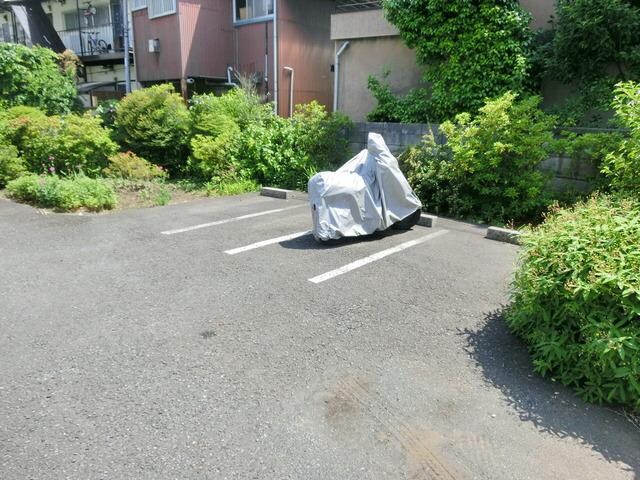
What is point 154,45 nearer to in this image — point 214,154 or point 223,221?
point 214,154

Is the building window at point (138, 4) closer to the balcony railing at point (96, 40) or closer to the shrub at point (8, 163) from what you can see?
the balcony railing at point (96, 40)

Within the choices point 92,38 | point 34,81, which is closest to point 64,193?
point 34,81

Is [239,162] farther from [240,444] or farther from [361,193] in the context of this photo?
[240,444]

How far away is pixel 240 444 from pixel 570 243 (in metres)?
2.27

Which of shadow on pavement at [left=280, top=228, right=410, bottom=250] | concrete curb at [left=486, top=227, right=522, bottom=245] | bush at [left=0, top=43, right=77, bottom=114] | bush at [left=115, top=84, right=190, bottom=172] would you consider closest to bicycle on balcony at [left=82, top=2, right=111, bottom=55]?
bush at [left=0, top=43, right=77, bottom=114]

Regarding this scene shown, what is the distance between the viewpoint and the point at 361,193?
520 cm

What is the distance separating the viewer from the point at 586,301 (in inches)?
96.5

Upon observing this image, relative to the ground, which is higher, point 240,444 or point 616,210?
point 616,210

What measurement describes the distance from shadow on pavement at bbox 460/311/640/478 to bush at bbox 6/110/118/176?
27.3 ft

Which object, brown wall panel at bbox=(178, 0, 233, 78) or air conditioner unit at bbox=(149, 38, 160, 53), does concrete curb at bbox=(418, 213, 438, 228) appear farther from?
air conditioner unit at bbox=(149, 38, 160, 53)

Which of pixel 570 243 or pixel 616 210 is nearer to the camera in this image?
pixel 570 243

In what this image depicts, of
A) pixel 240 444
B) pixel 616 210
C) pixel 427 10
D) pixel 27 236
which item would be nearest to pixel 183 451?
pixel 240 444

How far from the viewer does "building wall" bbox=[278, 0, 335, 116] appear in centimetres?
1299

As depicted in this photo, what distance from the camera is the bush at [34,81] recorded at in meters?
9.70
